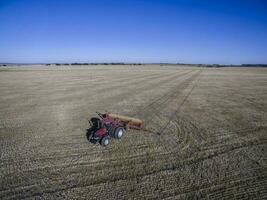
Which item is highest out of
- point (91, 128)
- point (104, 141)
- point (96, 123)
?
point (104, 141)

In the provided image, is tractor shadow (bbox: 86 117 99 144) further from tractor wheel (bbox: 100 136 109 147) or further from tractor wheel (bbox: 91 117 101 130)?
tractor wheel (bbox: 100 136 109 147)

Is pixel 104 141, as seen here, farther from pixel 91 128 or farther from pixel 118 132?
pixel 91 128

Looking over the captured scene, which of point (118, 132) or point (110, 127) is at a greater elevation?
point (110, 127)

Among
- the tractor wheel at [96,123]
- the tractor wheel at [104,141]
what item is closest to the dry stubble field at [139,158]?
the tractor wheel at [104,141]

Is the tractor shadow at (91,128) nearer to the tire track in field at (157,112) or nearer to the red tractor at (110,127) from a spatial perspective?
the red tractor at (110,127)

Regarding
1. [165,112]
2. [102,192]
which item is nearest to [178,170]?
[102,192]

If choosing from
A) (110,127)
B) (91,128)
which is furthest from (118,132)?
(91,128)

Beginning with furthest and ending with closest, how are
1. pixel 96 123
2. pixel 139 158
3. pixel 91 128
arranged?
pixel 96 123, pixel 91 128, pixel 139 158

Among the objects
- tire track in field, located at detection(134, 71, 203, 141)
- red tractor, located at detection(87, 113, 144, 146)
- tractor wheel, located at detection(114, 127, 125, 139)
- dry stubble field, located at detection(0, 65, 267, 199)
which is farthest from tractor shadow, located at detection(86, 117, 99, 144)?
tire track in field, located at detection(134, 71, 203, 141)
